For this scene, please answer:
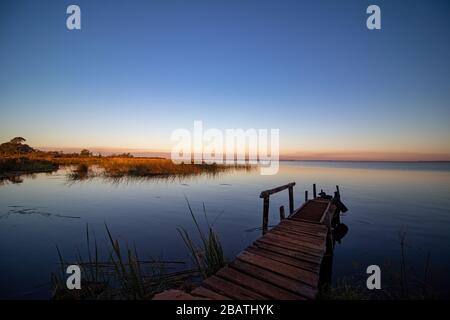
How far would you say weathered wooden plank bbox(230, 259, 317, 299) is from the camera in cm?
348

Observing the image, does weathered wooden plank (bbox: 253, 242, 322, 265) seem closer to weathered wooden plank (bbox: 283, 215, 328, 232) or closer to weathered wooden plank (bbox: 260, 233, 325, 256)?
weathered wooden plank (bbox: 260, 233, 325, 256)

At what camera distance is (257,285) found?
3.66m

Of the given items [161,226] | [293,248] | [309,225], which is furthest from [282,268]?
[161,226]

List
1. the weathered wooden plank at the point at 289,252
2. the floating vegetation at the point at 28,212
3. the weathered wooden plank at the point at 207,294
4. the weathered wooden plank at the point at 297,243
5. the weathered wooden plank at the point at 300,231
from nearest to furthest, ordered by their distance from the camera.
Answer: the weathered wooden plank at the point at 207,294 → the weathered wooden plank at the point at 289,252 → the weathered wooden plank at the point at 297,243 → the weathered wooden plank at the point at 300,231 → the floating vegetation at the point at 28,212

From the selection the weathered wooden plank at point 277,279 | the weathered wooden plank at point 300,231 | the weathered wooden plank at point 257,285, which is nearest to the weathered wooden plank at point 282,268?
the weathered wooden plank at point 277,279

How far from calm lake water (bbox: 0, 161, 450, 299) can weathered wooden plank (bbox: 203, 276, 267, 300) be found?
3.73m

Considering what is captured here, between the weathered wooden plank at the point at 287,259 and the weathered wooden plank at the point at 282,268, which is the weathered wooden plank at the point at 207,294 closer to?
the weathered wooden plank at the point at 282,268

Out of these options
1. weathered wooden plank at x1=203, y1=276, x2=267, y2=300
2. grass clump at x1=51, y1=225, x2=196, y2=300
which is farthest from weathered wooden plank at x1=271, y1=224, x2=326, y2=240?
weathered wooden plank at x1=203, y1=276, x2=267, y2=300

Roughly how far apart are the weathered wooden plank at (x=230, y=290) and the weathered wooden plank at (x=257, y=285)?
0.12m

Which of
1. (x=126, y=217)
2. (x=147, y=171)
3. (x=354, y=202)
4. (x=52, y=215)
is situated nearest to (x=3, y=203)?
(x=52, y=215)

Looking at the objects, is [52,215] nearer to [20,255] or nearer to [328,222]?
[20,255]

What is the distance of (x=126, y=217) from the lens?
11133 millimetres

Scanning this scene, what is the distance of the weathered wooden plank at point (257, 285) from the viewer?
3.38 meters

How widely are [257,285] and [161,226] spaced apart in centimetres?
751
